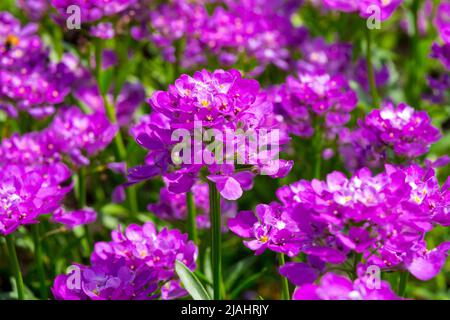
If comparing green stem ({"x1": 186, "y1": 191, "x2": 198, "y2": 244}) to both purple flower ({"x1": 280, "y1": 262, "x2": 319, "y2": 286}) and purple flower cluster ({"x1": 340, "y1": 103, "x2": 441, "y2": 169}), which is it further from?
purple flower ({"x1": 280, "y1": 262, "x2": 319, "y2": 286})

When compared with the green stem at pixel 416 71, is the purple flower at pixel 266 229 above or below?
below

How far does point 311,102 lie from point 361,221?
3.75ft

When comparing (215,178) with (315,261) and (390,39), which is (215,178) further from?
(390,39)

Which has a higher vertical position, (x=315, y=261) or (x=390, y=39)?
(x=390, y=39)

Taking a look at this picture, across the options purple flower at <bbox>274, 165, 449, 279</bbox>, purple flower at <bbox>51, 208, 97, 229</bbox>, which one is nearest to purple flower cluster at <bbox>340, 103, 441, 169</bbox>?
purple flower at <bbox>274, 165, 449, 279</bbox>

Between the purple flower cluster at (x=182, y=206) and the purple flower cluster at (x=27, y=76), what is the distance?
2.73 ft

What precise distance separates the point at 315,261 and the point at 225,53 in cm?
188

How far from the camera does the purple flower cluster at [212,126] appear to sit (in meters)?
1.91

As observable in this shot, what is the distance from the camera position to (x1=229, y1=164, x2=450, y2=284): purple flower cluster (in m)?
1.72

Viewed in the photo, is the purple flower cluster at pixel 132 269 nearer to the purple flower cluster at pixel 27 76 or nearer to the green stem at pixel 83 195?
the green stem at pixel 83 195

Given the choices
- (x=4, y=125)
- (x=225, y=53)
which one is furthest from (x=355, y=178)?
(x=4, y=125)

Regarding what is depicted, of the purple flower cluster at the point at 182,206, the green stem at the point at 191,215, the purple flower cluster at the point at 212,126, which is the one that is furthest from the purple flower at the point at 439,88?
the purple flower cluster at the point at 212,126

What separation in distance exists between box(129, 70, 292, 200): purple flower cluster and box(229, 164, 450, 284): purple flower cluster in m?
0.17

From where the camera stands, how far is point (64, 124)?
10.00 ft
